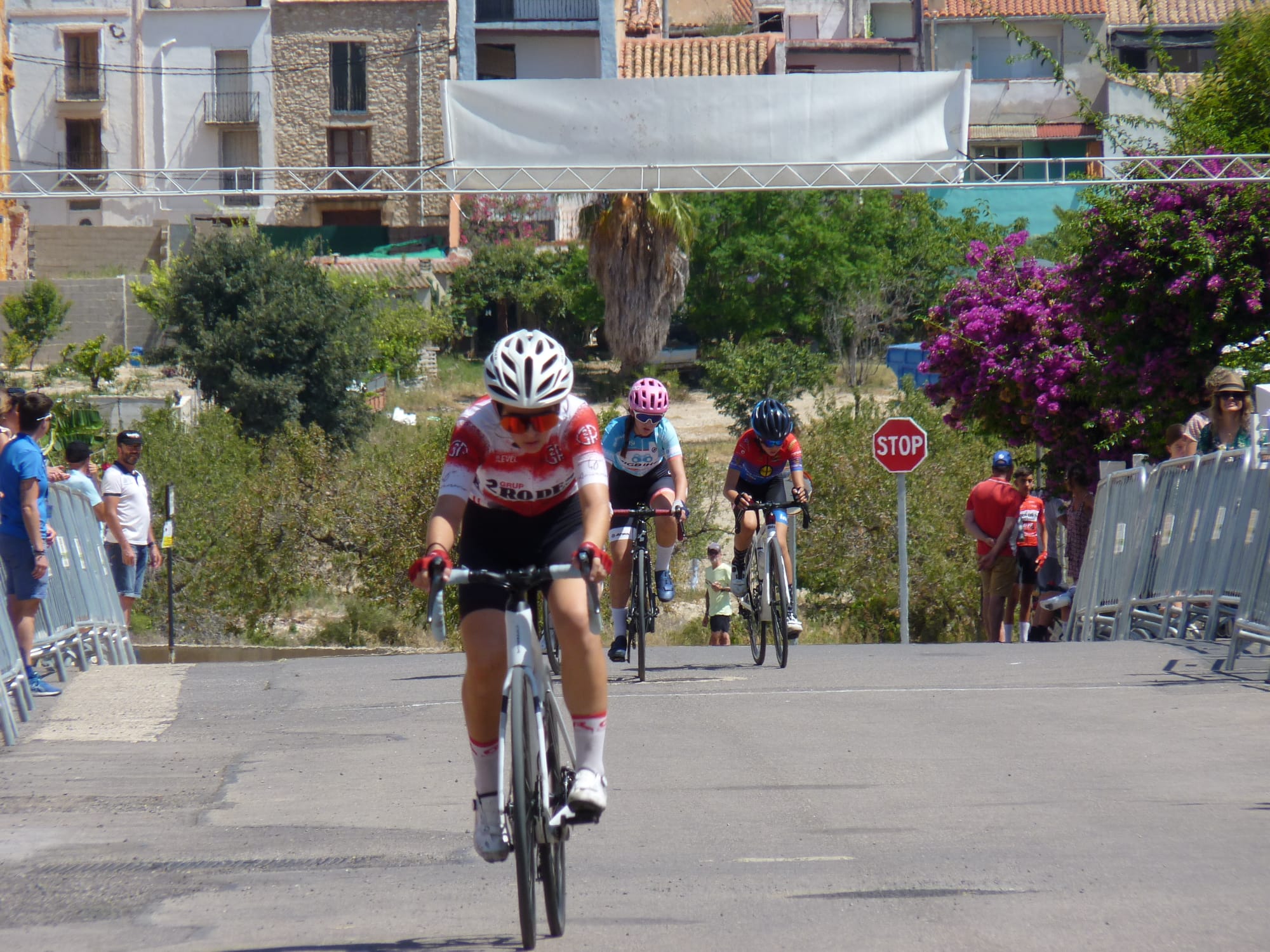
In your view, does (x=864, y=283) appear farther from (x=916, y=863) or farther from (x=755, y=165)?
(x=916, y=863)

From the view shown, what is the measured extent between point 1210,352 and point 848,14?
171 feet

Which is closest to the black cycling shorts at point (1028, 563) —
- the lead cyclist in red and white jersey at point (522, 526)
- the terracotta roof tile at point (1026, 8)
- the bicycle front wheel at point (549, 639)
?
the bicycle front wheel at point (549, 639)

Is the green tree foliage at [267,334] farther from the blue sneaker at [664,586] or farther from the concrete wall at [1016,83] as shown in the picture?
the blue sneaker at [664,586]

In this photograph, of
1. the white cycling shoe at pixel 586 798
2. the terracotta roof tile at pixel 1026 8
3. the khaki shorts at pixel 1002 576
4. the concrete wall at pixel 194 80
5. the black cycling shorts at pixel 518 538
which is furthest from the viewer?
the concrete wall at pixel 194 80

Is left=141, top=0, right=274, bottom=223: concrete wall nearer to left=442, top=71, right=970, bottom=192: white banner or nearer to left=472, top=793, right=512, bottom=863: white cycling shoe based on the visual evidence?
left=442, top=71, right=970, bottom=192: white banner

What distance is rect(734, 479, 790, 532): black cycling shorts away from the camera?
38.4 ft

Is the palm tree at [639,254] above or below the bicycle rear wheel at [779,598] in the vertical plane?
above

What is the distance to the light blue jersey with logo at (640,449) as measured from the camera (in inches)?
423

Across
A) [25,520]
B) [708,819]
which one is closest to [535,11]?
[25,520]

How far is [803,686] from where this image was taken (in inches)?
424

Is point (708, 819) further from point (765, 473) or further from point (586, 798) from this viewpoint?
point (765, 473)

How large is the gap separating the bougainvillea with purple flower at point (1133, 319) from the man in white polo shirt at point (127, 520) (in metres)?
10.6

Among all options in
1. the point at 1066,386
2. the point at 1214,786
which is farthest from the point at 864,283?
the point at 1214,786

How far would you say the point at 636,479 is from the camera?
10.9 metres
